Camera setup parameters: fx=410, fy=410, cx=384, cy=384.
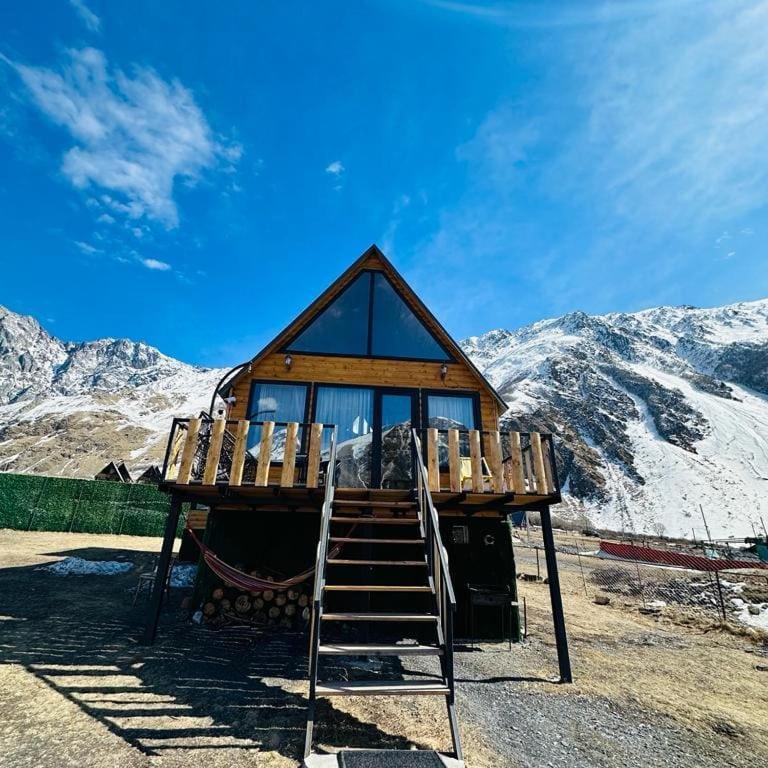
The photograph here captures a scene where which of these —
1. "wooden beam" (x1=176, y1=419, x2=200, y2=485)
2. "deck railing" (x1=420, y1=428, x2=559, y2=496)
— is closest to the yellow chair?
"deck railing" (x1=420, y1=428, x2=559, y2=496)

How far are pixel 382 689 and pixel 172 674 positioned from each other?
3646 millimetres

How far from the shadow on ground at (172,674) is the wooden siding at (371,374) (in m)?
5.27

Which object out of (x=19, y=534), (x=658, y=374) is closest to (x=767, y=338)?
(x=658, y=374)

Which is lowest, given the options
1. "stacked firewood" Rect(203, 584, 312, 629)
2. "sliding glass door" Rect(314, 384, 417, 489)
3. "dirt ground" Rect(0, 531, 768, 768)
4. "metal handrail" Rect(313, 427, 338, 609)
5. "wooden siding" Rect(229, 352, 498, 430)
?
"dirt ground" Rect(0, 531, 768, 768)

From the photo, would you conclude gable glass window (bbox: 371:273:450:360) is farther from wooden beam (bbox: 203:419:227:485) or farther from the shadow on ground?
the shadow on ground

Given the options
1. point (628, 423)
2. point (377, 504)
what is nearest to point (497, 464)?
point (377, 504)

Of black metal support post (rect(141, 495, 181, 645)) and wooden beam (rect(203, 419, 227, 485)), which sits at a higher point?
wooden beam (rect(203, 419, 227, 485))

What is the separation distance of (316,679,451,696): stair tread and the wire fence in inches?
555

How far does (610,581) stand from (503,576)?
16468 mm

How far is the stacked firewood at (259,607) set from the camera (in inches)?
333

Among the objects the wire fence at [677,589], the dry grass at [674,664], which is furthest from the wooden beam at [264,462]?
the wire fence at [677,589]

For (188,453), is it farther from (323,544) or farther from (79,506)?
(79,506)

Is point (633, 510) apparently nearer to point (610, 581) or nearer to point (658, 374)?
point (610, 581)

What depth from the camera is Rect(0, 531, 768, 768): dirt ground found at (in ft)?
13.8
